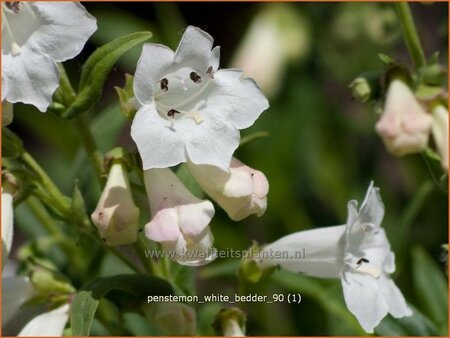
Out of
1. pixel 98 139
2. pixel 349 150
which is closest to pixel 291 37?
pixel 349 150

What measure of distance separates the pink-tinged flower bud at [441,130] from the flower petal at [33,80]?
29.1 inches

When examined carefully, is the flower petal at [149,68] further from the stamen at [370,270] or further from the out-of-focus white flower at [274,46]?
the out-of-focus white flower at [274,46]

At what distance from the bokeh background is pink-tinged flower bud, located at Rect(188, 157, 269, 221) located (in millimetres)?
441

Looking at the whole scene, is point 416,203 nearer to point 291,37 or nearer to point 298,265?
point 298,265

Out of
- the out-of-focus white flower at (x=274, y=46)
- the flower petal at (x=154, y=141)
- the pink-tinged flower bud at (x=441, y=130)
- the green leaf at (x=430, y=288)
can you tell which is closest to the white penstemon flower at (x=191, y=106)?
the flower petal at (x=154, y=141)

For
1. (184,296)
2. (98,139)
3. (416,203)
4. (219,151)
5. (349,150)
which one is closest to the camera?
(219,151)

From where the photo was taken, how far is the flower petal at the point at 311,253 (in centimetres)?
172

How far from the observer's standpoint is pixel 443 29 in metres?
2.32

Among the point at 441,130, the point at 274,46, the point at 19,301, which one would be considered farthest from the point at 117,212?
the point at 274,46

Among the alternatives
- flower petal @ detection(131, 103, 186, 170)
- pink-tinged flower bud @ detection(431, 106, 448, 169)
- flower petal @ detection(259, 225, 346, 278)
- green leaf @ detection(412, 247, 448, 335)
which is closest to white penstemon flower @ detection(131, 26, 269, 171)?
flower petal @ detection(131, 103, 186, 170)

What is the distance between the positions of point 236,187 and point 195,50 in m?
0.24

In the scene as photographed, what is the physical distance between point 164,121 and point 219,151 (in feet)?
0.36

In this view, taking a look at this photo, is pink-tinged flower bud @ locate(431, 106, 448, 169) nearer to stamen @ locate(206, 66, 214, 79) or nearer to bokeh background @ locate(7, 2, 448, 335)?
bokeh background @ locate(7, 2, 448, 335)

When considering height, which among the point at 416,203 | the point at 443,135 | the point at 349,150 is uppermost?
the point at 443,135
